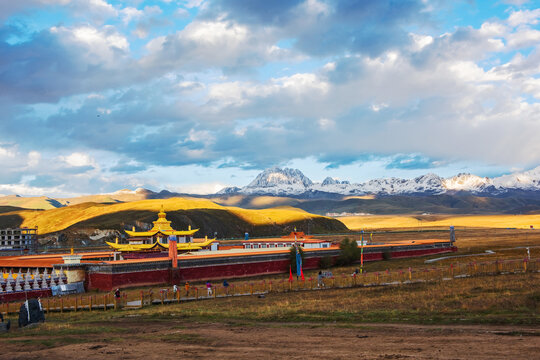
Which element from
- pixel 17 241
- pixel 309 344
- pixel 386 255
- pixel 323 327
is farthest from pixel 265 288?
pixel 17 241

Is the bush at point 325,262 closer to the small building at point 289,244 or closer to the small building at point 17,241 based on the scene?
the small building at point 289,244

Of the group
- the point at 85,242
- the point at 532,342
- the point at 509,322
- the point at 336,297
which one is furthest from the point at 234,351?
the point at 85,242

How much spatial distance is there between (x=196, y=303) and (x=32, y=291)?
73.8 feet

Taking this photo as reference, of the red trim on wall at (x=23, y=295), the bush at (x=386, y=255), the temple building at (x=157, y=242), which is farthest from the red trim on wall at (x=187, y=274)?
the bush at (x=386, y=255)

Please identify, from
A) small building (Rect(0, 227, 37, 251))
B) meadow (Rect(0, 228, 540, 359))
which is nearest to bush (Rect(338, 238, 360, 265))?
meadow (Rect(0, 228, 540, 359))

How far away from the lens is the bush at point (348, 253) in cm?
7894

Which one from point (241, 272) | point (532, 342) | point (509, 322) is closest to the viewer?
point (532, 342)

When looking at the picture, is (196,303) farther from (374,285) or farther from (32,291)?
(32,291)

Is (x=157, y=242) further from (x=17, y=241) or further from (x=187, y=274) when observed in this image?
(x=17, y=241)

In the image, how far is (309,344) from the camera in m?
22.1

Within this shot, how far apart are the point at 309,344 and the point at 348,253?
5813cm

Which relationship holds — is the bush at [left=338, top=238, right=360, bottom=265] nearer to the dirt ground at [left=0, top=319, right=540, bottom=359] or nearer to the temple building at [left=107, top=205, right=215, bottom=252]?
the temple building at [left=107, top=205, right=215, bottom=252]

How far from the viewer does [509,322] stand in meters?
24.9

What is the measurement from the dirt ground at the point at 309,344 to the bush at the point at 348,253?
5231 centimetres
